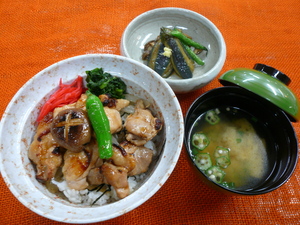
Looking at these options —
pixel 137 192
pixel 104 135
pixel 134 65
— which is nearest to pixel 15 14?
pixel 134 65

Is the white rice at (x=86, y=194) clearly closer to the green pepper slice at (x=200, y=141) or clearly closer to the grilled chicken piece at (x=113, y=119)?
the grilled chicken piece at (x=113, y=119)

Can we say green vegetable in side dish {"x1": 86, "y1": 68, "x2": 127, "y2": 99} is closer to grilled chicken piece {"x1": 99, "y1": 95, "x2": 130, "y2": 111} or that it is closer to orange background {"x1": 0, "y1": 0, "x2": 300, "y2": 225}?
grilled chicken piece {"x1": 99, "y1": 95, "x2": 130, "y2": 111}

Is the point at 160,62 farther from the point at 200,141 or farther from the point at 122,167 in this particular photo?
the point at 122,167

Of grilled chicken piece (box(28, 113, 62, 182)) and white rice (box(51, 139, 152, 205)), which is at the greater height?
grilled chicken piece (box(28, 113, 62, 182))

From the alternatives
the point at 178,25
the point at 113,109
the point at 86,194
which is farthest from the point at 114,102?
the point at 178,25

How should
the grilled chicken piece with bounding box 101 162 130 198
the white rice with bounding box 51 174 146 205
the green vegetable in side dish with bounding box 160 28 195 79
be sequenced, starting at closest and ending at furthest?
the grilled chicken piece with bounding box 101 162 130 198 → the white rice with bounding box 51 174 146 205 → the green vegetable in side dish with bounding box 160 28 195 79

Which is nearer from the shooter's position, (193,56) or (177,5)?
(193,56)

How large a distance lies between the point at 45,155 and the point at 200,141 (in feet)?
4.30

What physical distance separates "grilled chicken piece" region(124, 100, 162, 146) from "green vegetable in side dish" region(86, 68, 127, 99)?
0.32 m

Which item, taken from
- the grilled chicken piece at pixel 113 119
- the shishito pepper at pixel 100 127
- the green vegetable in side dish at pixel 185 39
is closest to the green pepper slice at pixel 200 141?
the grilled chicken piece at pixel 113 119

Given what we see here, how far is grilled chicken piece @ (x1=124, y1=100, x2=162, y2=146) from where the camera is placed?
1539 millimetres

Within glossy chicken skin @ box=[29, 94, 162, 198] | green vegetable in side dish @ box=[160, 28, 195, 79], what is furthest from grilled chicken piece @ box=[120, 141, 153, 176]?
green vegetable in side dish @ box=[160, 28, 195, 79]

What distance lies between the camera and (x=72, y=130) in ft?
4.32

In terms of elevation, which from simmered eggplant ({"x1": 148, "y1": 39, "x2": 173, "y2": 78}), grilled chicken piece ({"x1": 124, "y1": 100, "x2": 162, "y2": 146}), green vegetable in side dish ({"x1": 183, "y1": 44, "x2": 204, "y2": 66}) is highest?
green vegetable in side dish ({"x1": 183, "y1": 44, "x2": 204, "y2": 66})
